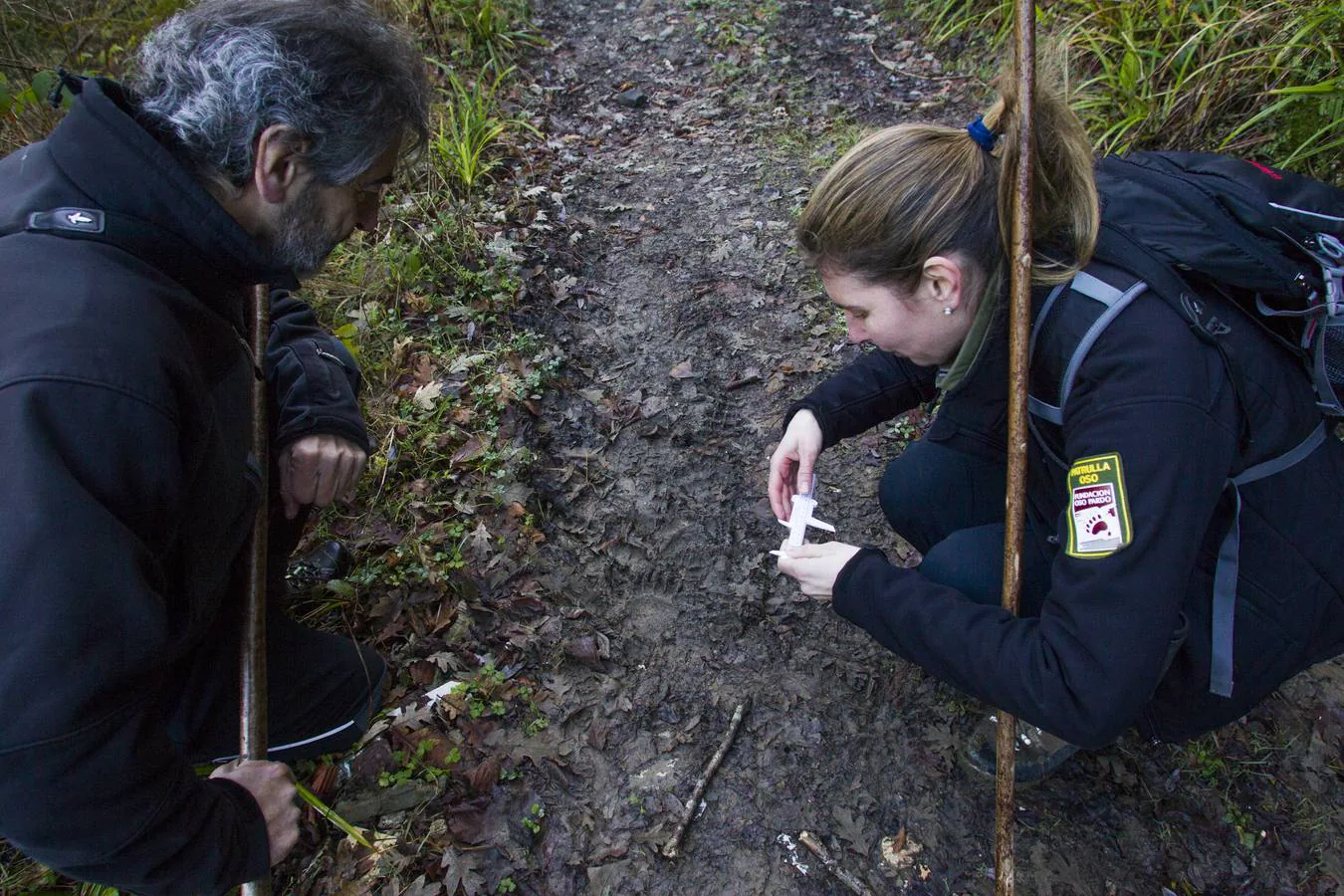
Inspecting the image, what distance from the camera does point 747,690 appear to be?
2953 mm

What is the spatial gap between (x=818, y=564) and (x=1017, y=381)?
78 centimetres

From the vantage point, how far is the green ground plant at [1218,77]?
391 cm

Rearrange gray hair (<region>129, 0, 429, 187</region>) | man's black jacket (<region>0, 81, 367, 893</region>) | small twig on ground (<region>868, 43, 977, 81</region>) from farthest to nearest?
1. small twig on ground (<region>868, 43, 977, 81</region>)
2. gray hair (<region>129, 0, 429, 187</region>)
3. man's black jacket (<region>0, 81, 367, 893</region>)

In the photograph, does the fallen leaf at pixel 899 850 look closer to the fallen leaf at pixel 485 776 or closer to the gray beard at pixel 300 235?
the fallen leaf at pixel 485 776

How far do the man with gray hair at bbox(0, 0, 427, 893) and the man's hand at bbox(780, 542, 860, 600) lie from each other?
1.62 meters

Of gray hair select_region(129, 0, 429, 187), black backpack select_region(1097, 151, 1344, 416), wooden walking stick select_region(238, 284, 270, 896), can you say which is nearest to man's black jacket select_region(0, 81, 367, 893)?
gray hair select_region(129, 0, 429, 187)

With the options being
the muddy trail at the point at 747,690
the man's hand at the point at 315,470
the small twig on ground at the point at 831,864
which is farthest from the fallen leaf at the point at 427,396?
the small twig on ground at the point at 831,864

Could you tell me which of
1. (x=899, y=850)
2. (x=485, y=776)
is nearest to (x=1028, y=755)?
(x=899, y=850)

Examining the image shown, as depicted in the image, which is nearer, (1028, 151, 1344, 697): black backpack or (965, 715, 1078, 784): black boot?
(1028, 151, 1344, 697): black backpack

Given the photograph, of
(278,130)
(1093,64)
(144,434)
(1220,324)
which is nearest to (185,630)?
(144,434)

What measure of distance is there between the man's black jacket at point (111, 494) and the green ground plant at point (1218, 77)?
3812 millimetres

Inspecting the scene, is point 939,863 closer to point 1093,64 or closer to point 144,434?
point 144,434

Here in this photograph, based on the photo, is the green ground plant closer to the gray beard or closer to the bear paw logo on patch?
the bear paw logo on patch

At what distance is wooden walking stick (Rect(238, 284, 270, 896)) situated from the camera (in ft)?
7.55
